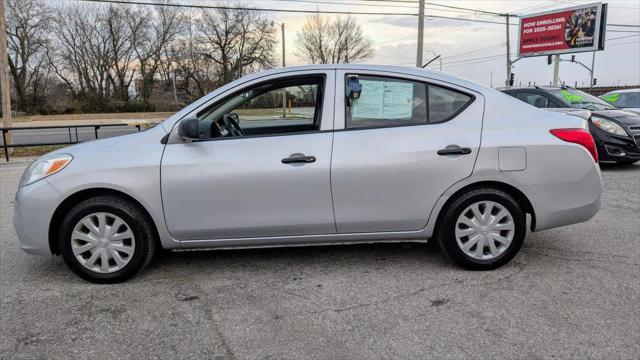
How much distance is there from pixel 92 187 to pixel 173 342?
1419 mm

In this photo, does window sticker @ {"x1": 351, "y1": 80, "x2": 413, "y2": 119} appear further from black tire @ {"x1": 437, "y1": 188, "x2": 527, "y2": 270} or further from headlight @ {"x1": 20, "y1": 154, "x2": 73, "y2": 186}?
headlight @ {"x1": 20, "y1": 154, "x2": 73, "y2": 186}

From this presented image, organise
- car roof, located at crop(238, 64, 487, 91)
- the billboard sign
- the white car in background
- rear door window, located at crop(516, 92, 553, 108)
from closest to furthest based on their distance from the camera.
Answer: car roof, located at crop(238, 64, 487, 91) < rear door window, located at crop(516, 92, 553, 108) < the white car in background < the billboard sign

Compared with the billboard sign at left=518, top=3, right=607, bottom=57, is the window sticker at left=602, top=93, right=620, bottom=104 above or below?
below

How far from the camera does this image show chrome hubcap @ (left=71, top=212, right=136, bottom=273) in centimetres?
356

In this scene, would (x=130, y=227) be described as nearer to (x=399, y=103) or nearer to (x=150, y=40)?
(x=399, y=103)

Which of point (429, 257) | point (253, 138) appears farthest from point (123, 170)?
point (429, 257)

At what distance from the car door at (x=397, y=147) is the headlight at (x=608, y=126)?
6.29 metres

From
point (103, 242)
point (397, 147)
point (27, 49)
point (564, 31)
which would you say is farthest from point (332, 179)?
point (27, 49)

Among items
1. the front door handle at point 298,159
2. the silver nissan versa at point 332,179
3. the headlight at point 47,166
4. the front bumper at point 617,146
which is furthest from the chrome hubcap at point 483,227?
the front bumper at point 617,146

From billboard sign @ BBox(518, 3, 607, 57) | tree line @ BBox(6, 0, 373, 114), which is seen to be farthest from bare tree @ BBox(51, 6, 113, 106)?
billboard sign @ BBox(518, 3, 607, 57)

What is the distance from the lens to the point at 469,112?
12.3ft

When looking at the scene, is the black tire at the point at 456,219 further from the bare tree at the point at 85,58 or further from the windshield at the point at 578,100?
the bare tree at the point at 85,58

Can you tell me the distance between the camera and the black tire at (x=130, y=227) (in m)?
3.54

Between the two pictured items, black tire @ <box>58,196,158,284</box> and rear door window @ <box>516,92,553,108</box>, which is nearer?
black tire @ <box>58,196,158,284</box>
